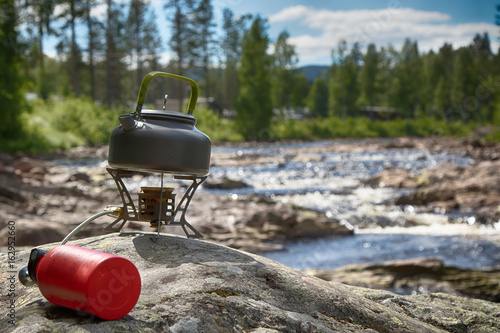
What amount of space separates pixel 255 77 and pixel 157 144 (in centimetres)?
4360

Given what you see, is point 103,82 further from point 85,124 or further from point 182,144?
point 182,144

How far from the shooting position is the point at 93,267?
6.77 feet

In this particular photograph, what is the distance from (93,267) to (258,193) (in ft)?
46.4

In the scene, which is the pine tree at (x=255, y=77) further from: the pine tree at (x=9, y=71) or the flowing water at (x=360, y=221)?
the pine tree at (x=9, y=71)

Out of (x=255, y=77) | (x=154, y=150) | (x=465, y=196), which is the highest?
(x=255, y=77)

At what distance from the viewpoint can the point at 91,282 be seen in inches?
81.2

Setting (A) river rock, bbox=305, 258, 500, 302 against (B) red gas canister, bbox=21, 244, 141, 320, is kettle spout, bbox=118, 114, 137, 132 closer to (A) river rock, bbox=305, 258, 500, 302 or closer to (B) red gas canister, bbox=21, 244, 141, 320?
(B) red gas canister, bbox=21, 244, 141, 320

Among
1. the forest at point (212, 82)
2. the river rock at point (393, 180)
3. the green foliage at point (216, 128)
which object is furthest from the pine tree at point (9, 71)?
the river rock at point (393, 180)

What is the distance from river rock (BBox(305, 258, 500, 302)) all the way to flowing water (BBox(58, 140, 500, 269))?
0.92 metres

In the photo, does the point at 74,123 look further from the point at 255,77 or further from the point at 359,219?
the point at 359,219

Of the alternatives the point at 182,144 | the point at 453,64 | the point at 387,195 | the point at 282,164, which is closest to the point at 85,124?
the point at 282,164

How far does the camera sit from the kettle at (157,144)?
3.04 metres

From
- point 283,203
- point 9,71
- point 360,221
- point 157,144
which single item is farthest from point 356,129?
point 157,144

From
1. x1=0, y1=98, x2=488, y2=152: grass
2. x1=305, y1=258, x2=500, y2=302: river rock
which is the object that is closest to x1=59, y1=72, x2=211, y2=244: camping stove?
x1=305, y1=258, x2=500, y2=302: river rock
